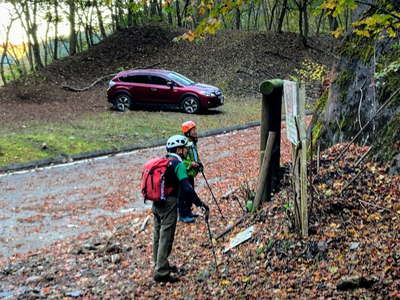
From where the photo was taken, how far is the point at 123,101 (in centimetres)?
2486

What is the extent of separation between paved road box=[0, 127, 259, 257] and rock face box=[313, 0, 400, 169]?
328 centimetres

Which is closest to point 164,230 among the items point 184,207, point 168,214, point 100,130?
point 168,214

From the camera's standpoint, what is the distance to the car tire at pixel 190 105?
23.7 metres

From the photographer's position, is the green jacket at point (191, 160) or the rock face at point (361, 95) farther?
the green jacket at point (191, 160)

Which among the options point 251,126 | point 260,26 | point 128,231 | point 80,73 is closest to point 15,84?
point 80,73

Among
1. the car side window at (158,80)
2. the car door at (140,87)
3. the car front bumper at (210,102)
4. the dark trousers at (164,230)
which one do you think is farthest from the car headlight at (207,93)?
the dark trousers at (164,230)

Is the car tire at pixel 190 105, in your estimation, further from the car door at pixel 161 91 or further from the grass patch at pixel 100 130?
the car door at pixel 161 91

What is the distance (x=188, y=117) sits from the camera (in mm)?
22922

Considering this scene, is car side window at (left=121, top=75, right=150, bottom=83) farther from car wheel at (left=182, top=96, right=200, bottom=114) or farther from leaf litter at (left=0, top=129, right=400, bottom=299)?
leaf litter at (left=0, top=129, right=400, bottom=299)

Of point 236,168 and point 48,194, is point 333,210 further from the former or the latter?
point 48,194

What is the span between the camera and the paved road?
1013 cm

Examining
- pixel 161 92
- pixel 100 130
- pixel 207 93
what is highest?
pixel 161 92

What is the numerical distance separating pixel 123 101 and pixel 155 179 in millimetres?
19182

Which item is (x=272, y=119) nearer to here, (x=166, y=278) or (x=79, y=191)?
(x=166, y=278)
